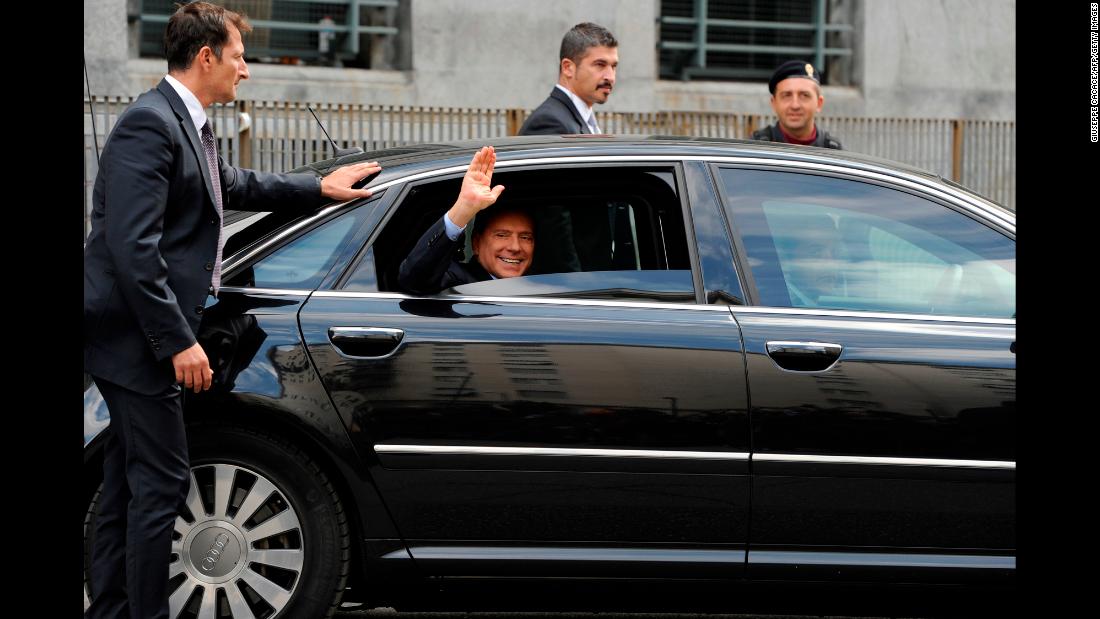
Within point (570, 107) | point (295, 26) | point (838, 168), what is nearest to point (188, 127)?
point (838, 168)

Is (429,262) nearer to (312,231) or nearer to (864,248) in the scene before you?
(312,231)

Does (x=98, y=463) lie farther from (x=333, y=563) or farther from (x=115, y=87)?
(x=115, y=87)

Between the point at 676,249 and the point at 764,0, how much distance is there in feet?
40.1

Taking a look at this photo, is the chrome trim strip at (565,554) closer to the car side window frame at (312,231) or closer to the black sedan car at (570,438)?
the black sedan car at (570,438)

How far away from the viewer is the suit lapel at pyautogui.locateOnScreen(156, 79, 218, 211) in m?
3.92

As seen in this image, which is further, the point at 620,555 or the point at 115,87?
the point at 115,87

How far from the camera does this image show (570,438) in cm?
397

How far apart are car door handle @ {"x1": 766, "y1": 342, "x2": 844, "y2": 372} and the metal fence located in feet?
21.9

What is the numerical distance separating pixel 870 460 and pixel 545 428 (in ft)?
2.91

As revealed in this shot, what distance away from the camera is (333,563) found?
13.3 feet

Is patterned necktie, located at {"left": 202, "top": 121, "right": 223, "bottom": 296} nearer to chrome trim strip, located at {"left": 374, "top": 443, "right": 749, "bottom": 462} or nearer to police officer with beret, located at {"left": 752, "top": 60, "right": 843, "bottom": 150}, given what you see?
chrome trim strip, located at {"left": 374, "top": 443, "right": 749, "bottom": 462}

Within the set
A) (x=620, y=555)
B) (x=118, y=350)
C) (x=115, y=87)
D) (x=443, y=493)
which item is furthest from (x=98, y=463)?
(x=115, y=87)

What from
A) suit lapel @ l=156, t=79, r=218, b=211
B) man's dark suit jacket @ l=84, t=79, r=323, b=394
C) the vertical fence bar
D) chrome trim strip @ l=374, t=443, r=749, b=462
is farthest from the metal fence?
chrome trim strip @ l=374, t=443, r=749, b=462

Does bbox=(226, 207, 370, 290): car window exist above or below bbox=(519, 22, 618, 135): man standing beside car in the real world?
below
